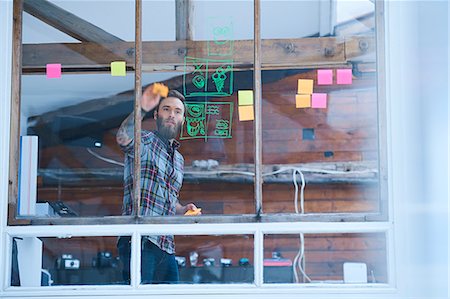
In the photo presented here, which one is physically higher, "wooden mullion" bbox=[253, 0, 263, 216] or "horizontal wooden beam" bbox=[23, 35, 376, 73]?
"horizontal wooden beam" bbox=[23, 35, 376, 73]

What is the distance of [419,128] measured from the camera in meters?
1.93

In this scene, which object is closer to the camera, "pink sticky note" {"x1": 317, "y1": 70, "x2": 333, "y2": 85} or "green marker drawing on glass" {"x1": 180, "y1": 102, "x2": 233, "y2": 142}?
"green marker drawing on glass" {"x1": 180, "y1": 102, "x2": 233, "y2": 142}

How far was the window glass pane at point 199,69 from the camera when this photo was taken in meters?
2.84

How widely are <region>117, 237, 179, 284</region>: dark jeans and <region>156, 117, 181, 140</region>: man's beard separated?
0.55 meters

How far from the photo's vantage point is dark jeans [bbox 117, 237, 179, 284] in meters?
2.21

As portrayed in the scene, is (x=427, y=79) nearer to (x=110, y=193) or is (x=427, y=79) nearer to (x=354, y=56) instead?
(x=354, y=56)

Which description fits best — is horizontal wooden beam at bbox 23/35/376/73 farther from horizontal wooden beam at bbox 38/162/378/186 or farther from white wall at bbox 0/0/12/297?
horizontal wooden beam at bbox 38/162/378/186

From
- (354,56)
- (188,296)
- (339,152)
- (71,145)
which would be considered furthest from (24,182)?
(339,152)

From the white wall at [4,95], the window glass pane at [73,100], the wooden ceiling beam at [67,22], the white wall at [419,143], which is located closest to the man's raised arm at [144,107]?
the window glass pane at [73,100]

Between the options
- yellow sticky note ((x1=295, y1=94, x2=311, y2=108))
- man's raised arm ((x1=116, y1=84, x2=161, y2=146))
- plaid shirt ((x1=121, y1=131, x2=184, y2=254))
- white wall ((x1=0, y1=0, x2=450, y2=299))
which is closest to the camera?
white wall ((x1=0, y1=0, x2=450, y2=299))

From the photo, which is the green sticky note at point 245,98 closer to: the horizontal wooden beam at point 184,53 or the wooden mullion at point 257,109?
the horizontal wooden beam at point 184,53

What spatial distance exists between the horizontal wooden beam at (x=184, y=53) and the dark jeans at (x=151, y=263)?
73 centimetres

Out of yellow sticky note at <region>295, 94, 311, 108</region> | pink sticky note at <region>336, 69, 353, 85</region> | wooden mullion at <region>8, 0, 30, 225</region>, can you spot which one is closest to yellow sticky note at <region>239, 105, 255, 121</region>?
wooden mullion at <region>8, 0, 30, 225</region>

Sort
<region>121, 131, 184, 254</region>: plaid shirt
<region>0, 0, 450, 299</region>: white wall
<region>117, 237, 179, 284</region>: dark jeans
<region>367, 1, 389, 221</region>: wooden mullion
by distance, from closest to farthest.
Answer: <region>0, 0, 450, 299</region>: white wall → <region>367, 1, 389, 221</region>: wooden mullion → <region>117, 237, 179, 284</region>: dark jeans → <region>121, 131, 184, 254</region>: plaid shirt
